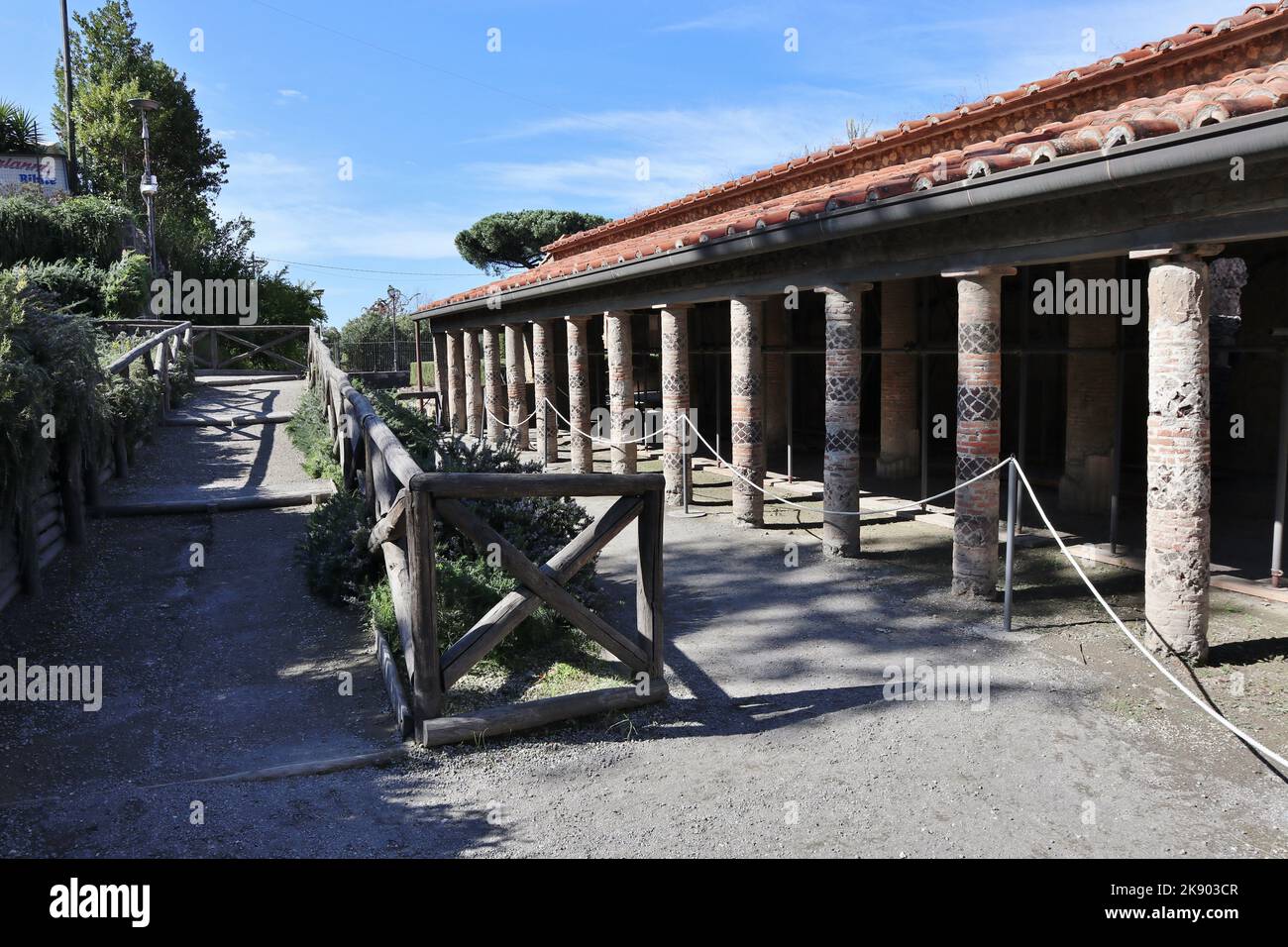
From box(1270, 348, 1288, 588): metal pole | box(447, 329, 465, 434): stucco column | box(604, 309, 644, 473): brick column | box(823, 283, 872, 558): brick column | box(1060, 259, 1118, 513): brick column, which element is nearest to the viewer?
box(1270, 348, 1288, 588): metal pole

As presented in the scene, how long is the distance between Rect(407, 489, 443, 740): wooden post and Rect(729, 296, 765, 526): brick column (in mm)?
6622

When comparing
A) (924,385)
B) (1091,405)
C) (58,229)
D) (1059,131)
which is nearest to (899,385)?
(924,385)

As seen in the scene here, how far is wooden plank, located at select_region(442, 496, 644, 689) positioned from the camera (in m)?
4.93

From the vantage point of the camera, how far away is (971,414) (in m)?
7.78

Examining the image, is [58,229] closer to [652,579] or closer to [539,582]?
[539,582]

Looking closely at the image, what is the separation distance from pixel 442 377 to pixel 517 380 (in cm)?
593

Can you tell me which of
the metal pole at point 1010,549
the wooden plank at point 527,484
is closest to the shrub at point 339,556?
the wooden plank at point 527,484

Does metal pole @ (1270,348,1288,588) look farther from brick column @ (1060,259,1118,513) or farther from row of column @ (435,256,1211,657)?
brick column @ (1060,259,1118,513)

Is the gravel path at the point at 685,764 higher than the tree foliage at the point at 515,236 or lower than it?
lower

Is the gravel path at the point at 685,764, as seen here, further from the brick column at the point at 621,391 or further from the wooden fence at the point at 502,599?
the brick column at the point at 621,391

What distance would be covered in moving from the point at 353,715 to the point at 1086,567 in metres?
6.65

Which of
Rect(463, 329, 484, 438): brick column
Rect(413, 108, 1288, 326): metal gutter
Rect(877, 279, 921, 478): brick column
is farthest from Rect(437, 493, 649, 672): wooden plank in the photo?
Rect(463, 329, 484, 438): brick column

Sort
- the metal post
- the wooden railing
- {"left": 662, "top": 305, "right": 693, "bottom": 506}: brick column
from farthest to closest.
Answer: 1. the wooden railing
2. {"left": 662, "top": 305, "right": 693, "bottom": 506}: brick column
3. the metal post

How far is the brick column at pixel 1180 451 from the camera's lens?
603 centimetres
